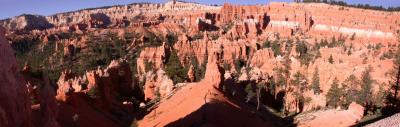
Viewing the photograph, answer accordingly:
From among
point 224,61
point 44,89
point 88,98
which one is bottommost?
point 224,61

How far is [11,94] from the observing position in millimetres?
21172

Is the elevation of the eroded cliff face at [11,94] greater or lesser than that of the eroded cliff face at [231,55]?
greater

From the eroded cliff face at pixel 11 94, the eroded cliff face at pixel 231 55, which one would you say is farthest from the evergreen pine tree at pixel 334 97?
the eroded cliff face at pixel 11 94

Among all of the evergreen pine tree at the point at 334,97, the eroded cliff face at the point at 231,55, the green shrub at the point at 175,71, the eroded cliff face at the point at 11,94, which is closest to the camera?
the eroded cliff face at the point at 11,94

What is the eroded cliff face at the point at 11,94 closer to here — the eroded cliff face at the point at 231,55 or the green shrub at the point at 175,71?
the eroded cliff face at the point at 231,55

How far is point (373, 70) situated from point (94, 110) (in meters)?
46.6

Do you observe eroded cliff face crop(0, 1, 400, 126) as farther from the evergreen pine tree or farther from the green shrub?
the green shrub

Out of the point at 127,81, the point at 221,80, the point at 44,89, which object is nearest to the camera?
the point at 44,89

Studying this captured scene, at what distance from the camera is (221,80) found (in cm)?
5406

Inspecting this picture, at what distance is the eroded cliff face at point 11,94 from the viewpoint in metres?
20.5

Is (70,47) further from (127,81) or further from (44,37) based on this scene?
(127,81)

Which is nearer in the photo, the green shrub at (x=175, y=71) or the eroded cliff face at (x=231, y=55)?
the eroded cliff face at (x=231, y=55)

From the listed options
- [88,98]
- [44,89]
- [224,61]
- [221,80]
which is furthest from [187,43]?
[44,89]

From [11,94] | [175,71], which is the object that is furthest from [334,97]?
[11,94]
